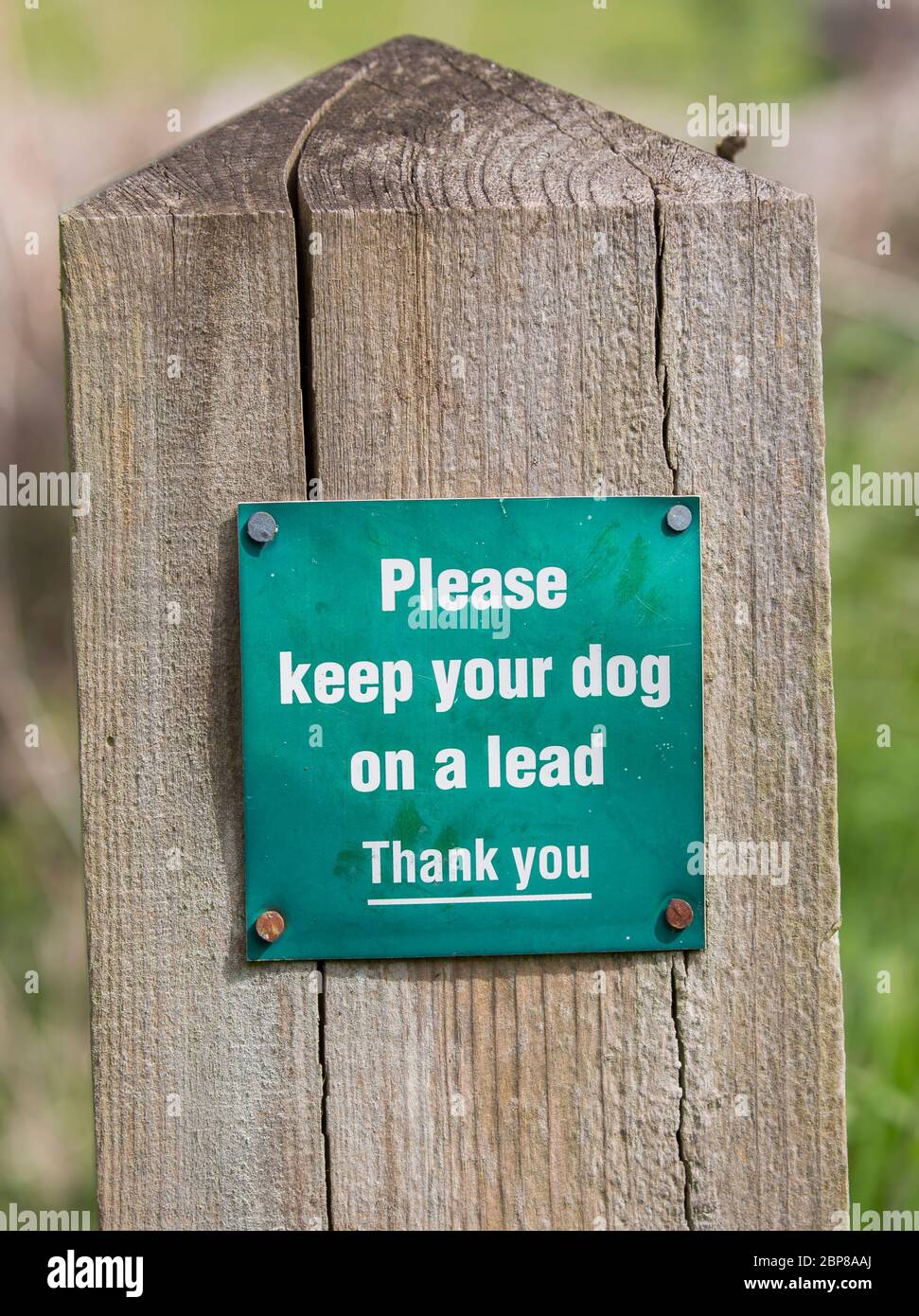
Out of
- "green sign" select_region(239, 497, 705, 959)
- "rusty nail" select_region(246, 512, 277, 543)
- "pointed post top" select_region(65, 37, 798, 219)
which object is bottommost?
"green sign" select_region(239, 497, 705, 959)

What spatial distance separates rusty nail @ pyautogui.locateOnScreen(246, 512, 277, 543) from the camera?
118 cm

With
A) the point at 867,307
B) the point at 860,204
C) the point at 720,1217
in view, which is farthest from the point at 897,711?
the point at 720,1217

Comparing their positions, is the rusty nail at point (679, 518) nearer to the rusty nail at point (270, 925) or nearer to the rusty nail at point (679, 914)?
the rusty nail at point (679, 914)

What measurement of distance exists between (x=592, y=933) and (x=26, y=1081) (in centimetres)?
228

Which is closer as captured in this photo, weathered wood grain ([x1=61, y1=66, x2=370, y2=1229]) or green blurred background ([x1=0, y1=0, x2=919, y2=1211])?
weathered wood grain ([x1=61, y1=66, x2=370, y2=1229])

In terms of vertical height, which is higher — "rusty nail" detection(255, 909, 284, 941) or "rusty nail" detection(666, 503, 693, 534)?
"rusty nail" detection(666, 503, 693, 534)

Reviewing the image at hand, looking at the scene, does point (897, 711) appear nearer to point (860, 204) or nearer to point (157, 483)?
point (860, 204)

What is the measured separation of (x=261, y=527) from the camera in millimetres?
1181

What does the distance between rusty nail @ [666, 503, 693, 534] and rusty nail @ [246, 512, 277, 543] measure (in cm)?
41

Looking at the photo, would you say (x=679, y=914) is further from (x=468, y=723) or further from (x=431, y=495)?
(x=431, y=495)

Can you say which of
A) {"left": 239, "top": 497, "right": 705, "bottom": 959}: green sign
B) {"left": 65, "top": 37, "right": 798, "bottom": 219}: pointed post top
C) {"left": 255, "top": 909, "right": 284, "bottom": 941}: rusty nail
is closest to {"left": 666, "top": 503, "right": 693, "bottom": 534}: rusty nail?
{"left": 239, "top": 497, "right": 705, "bottom": 959}: green sign

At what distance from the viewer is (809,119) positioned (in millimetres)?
4039

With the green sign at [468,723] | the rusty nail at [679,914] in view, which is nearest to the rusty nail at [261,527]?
the green sign at [468,723]

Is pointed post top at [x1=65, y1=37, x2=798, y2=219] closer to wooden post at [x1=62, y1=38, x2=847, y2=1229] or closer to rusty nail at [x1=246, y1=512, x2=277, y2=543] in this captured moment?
wooden post at [x1=62, y1=38, x2=847, y2=1229]
